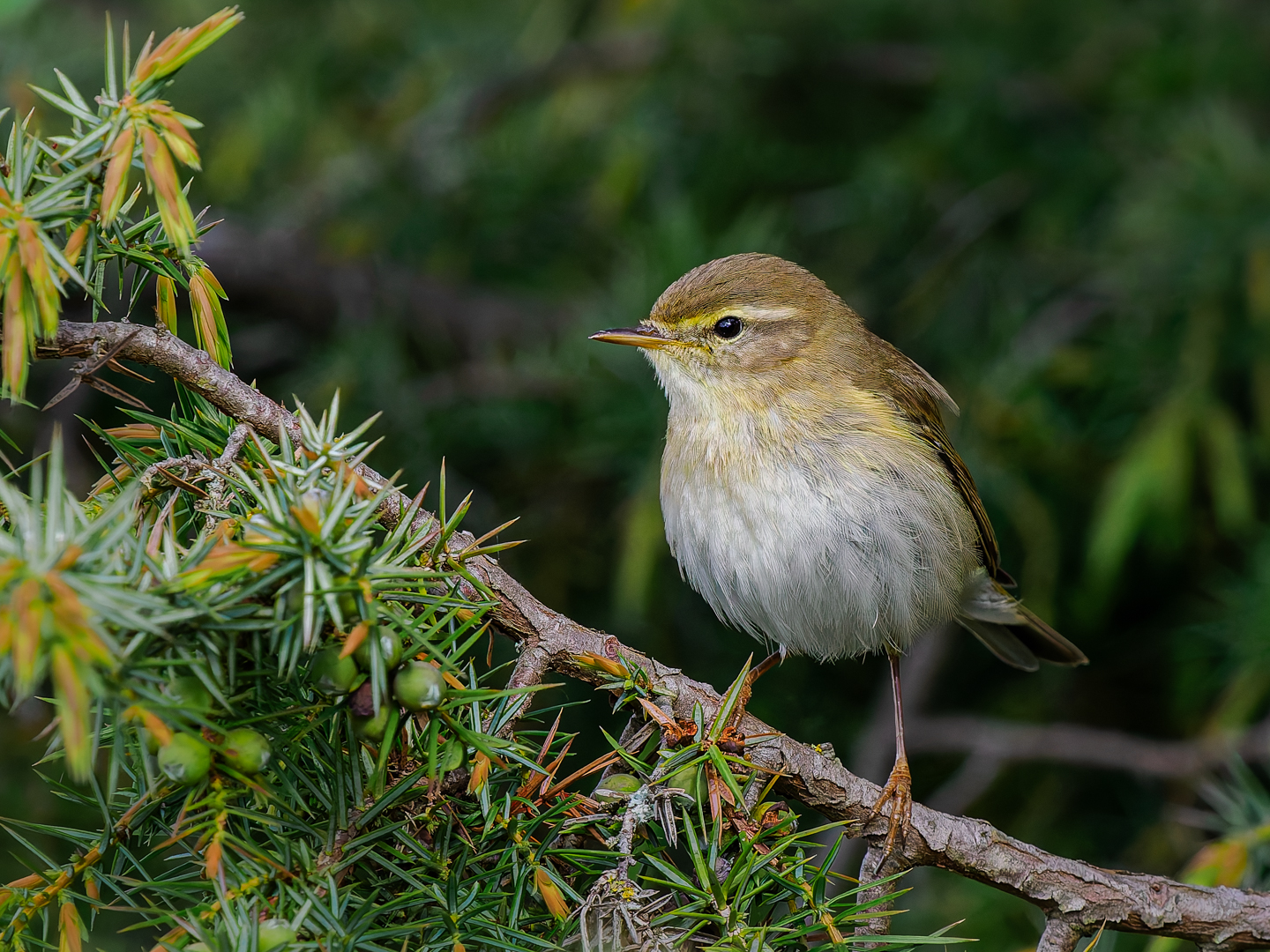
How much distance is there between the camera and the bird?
3238mm

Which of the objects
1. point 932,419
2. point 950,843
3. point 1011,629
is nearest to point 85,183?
point 950,843

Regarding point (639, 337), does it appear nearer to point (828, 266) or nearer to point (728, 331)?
point (728, 331)

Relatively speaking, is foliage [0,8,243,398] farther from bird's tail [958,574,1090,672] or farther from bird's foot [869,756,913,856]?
bird's tail [958,574,1090,672]

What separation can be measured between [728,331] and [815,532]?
3.01 feet

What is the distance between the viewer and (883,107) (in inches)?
216

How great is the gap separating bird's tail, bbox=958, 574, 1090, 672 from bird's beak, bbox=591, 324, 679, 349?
1501 millimetres

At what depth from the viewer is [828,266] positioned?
195 inches

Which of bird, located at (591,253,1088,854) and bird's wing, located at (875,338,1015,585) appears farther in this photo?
bird's wing, located at (875,338,1015,585)

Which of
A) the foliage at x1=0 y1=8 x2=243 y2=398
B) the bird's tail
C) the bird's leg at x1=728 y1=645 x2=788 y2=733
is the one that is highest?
the foliage at x1=0 y1=8 x2=243 y2=398

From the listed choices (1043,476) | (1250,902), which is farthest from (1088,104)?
(1250,902)

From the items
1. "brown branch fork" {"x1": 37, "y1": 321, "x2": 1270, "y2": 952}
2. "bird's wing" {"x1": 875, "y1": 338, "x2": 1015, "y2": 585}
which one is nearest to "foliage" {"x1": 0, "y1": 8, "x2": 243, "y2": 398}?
"brown branch fork" {"x1": 37, "y1": 321, "x2": 1270, "y2": 952}

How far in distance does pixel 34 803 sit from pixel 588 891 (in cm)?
254

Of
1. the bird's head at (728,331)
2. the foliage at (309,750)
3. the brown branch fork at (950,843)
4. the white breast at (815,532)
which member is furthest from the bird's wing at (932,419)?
the foliage at (309,750)

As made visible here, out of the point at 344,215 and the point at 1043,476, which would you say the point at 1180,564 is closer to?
the point at 1043,476
